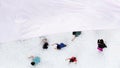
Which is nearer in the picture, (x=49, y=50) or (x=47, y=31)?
(x=47, y=31)

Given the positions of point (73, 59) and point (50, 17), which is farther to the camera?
point (73, 59)

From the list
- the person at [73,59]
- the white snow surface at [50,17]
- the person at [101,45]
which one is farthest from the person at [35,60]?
the white snow surface at [50,17]

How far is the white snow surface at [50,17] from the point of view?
28.1 inches

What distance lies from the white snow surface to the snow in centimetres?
85

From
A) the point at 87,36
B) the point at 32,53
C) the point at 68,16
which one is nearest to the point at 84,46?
the point at 87,36

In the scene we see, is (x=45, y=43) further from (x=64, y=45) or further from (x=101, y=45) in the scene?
(x=101, y=45)

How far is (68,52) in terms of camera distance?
164 cm

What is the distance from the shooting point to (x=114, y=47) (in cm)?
161

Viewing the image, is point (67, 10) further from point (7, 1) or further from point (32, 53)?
point (32, 53)

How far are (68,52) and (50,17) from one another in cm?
91

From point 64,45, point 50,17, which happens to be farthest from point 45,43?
point 50,17

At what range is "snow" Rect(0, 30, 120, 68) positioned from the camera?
5.21 feet

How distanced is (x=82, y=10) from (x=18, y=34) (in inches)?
8.2

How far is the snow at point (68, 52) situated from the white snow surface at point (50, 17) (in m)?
0.85
